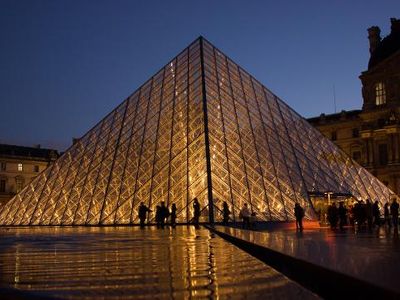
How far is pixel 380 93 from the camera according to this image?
166 ft

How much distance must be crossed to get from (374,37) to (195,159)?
4155cm

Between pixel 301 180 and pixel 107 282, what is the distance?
1903 cm

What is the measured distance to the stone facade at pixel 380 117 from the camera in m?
48.5

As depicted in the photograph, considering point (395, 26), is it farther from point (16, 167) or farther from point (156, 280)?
point (156, 280)

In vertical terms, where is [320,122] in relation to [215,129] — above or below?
above

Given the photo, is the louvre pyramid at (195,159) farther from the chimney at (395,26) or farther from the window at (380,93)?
the chimney at (395,26)

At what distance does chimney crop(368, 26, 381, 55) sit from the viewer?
55125 mm

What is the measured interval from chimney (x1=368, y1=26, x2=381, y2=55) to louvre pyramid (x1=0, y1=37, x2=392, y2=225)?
31.7 m

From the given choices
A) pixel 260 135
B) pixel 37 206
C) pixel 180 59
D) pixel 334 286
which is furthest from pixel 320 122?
pixel 334 286

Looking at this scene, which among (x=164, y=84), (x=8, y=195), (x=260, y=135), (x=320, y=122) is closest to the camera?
(x=260, y=135)

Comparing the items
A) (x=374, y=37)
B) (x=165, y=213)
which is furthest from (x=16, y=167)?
(x=165, y=213)

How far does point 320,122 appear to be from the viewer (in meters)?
59.5

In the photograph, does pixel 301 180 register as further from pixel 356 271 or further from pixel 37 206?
pixel 356 271

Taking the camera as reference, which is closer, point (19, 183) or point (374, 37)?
point (374, 37)
